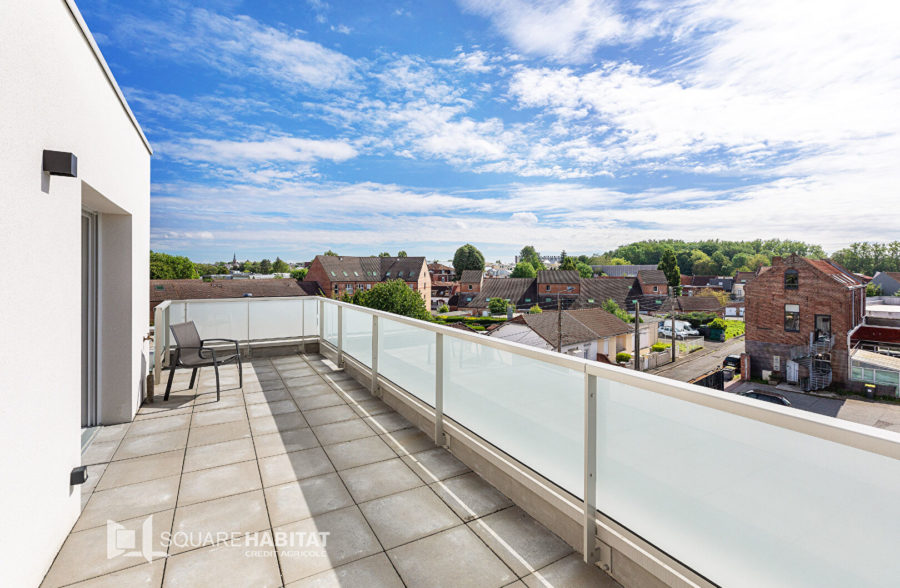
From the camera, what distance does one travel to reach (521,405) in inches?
101

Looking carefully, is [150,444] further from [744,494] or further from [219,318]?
[744,494]

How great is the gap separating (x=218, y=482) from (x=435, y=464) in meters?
1.53

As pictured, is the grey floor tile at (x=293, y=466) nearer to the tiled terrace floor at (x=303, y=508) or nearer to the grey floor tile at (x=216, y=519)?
the tiled terrace floor at (x=303, y=508)

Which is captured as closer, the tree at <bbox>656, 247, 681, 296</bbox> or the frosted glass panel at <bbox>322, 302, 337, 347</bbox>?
the frosted glass panel at <bbox>322, 302, 337, 347</bbox>

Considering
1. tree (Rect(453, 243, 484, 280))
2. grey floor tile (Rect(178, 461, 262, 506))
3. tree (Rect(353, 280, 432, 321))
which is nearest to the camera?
grey floor tile (Rect(178, 461, 262, 506))

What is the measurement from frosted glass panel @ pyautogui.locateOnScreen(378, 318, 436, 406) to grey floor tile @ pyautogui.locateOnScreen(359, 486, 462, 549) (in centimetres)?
106

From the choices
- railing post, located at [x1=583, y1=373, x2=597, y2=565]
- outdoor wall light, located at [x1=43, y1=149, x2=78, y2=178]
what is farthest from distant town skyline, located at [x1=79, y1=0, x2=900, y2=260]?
railing post, located at [x1=583, y1=373, x2=597, y2=565]

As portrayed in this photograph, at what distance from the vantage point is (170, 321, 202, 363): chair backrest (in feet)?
16.1

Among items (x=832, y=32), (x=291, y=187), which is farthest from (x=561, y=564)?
(x=291, y=187)

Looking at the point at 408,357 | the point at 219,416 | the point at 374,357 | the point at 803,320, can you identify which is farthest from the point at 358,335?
the point at 803,320

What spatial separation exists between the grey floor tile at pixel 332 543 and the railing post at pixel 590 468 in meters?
1.07

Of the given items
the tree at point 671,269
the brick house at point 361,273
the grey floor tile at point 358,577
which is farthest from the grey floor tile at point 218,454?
the tree at point 671,269

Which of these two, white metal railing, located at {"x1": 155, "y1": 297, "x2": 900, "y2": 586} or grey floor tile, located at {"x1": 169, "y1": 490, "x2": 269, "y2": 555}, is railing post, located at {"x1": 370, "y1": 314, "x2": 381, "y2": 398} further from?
grey floor tile, located at {"x1": 169, "y1": 490, "x2": 269, "y2": 555}

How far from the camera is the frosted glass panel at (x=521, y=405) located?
218cm
